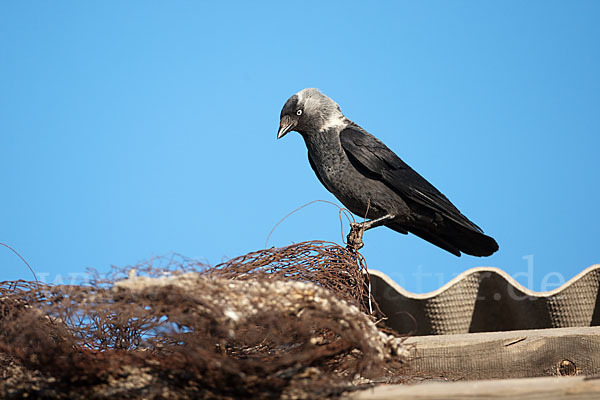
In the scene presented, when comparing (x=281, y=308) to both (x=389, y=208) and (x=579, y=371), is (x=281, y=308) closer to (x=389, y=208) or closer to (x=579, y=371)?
(x=579, y=371)

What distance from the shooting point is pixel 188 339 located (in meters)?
1.13

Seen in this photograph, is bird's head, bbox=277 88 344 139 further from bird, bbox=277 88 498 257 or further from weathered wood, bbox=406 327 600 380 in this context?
weathered wood, bbox=406 327 600 380

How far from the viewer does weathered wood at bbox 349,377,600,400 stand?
981mm

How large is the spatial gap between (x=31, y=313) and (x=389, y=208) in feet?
4.56

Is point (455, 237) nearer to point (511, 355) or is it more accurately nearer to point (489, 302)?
point (489, 302)

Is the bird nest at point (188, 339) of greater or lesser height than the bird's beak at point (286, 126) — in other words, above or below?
below

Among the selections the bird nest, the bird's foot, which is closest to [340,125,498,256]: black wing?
the bird's foot

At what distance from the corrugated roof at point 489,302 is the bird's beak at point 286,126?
0.66m

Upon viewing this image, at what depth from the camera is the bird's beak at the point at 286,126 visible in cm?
244

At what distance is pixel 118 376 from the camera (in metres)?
1.14

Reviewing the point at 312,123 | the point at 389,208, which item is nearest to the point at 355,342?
the point at 389,208

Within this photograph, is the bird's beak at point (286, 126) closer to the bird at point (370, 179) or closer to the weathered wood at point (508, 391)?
the bird at point (370, 179)

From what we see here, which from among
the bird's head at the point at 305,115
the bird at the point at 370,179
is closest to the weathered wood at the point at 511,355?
the bird at the point at 370,179

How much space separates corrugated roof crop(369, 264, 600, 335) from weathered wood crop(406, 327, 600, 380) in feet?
2.33
